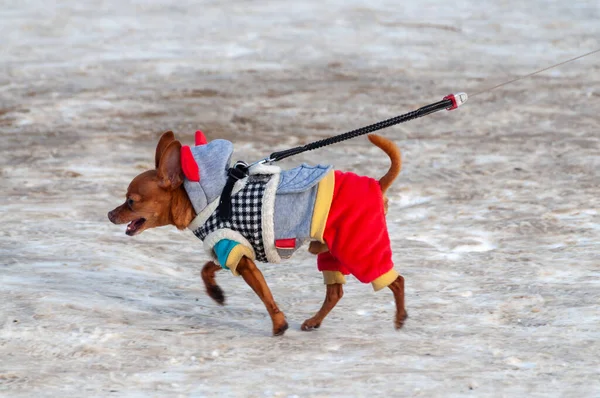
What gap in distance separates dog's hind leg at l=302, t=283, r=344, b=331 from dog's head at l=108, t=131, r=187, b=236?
3.06 ft

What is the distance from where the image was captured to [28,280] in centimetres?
571

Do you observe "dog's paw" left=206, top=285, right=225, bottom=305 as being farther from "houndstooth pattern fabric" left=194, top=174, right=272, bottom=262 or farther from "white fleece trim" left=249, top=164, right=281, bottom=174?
"white fleece trim" left=249, top=164, right=281, bottom=174

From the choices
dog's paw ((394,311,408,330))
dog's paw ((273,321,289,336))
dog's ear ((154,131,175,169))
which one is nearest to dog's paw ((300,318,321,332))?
dog's paw ((273,321,289,336))

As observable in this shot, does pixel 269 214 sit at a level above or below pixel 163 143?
below

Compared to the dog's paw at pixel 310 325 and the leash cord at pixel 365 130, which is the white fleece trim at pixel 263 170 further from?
the dog's paw at pixel 310 325

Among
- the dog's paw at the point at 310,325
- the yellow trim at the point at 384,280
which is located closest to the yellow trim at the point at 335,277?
the dog's paw at the point at 310,325

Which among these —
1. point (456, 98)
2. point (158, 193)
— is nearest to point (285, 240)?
point (158, 193)

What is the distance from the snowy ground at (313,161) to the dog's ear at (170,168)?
31.3 inches

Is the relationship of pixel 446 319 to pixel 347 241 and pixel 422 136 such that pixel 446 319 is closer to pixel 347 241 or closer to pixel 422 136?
pixel 347 241

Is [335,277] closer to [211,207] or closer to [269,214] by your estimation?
[269,214]

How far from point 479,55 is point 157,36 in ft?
16.7

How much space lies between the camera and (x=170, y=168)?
190 inches

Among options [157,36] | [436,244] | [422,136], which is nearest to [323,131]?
[422,136]

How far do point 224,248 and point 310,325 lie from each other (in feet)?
2.48
